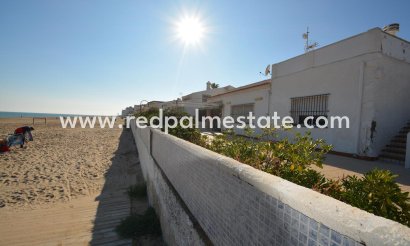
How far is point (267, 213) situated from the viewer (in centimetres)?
148

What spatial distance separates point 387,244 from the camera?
823 mm

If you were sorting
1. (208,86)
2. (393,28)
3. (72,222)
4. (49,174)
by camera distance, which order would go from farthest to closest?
(208,86) < (49,174) < (393,28) < (72,222)

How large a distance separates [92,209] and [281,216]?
6887mm

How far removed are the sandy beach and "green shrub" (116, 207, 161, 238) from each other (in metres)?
0.19

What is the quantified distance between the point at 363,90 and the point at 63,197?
36.0 feet

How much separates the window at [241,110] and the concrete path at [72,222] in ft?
31.6

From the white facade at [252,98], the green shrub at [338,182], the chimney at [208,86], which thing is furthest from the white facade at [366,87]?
the chimney at [208,86]

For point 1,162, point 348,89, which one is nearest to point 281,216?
point 348,89

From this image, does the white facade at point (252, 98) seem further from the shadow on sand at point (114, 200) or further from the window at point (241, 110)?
the shadow on sand at point (114, 200)

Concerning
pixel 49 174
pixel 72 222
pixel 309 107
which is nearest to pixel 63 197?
pixel 72 222

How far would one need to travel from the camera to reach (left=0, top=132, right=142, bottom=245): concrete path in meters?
5.07

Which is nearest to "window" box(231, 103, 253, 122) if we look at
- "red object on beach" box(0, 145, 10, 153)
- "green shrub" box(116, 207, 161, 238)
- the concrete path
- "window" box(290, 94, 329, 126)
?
"window" box(290, 94, 329, 126)

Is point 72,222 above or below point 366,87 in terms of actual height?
below

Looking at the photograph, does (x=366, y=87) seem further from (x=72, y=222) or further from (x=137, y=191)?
(x=72, y=222)
